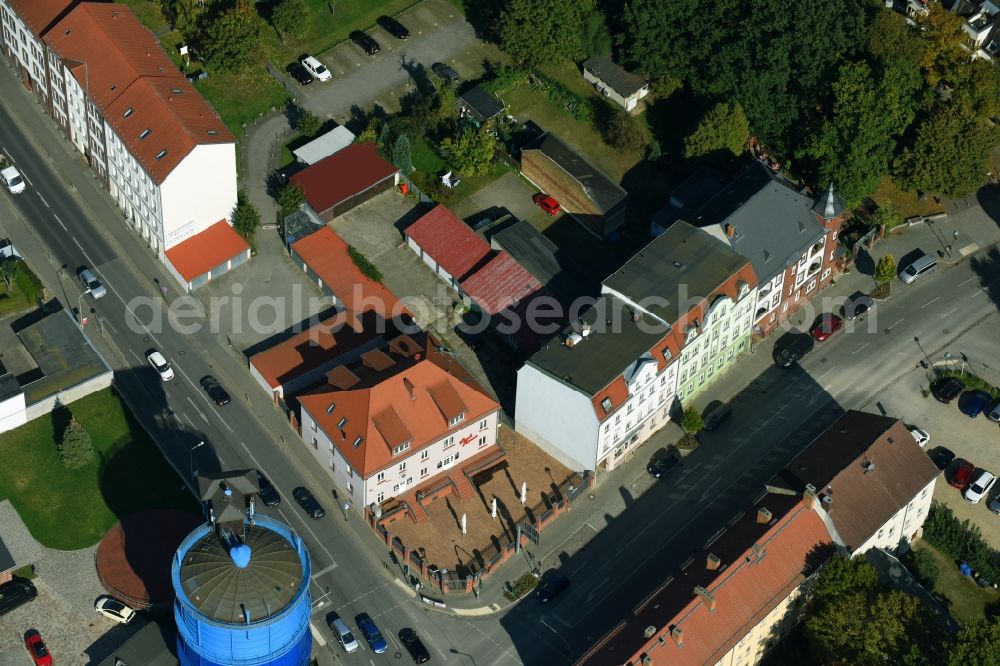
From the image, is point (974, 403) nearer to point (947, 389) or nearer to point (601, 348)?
point (947, 389)

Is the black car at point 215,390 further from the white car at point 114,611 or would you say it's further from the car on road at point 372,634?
the car on road at point 372,634

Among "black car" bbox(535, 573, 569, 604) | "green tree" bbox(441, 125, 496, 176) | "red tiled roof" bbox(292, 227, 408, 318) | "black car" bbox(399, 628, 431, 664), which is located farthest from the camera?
"green tree" bbox(441, 125, 496, 176)

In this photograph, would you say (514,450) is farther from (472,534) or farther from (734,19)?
(734,19)

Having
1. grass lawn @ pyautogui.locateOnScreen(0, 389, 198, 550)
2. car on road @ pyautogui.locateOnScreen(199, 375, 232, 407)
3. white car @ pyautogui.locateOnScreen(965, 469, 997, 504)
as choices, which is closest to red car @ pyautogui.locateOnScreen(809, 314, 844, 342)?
white car @ pyautogui.locateOnScreen(965, 469, 997, 504)

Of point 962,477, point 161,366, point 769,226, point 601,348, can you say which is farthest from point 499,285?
point 962,477

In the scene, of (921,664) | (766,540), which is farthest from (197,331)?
(921,664)

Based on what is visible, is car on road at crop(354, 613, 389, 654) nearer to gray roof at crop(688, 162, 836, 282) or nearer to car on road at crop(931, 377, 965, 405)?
gray roof at crop(688, 162, 836, 282)

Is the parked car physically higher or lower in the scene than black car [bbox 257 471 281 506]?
lower
